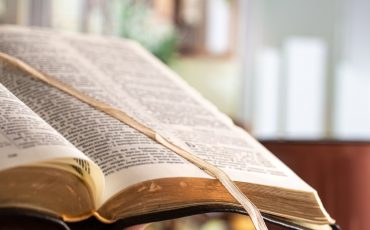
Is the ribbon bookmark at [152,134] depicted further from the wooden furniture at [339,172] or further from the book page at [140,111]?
the wooden furniture at [339,172]

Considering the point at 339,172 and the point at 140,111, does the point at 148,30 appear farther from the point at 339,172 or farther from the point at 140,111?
the point at 140,111

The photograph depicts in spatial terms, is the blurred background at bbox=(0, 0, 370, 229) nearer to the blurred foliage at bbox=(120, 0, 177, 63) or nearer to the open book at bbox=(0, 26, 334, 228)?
the blurred foliage at bbox=(120, 0, 177, 63)

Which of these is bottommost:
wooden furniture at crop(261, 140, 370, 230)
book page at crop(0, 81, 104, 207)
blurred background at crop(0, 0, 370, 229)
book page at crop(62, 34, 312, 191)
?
blurred background at crop(0, 0, 370, 229)

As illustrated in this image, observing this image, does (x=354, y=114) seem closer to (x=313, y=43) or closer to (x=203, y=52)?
(x=313, y=43)

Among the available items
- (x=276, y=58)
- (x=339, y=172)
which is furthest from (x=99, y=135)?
(x=276, y=58)

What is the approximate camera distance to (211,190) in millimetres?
432

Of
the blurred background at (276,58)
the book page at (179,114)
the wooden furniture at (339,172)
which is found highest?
the book page at (179,114)

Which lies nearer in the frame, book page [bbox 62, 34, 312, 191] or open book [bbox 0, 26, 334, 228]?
open book [bbox 0, 26, 334, 228]

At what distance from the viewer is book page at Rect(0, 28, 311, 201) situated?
1.42ft

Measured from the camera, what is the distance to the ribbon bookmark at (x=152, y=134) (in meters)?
0.41

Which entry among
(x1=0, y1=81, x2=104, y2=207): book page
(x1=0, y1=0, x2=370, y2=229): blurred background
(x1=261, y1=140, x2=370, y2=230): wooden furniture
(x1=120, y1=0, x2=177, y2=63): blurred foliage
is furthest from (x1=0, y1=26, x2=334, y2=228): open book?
(x1=0, y1=0, x2=370, y2=229): blurred background

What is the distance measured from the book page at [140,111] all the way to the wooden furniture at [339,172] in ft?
0.57

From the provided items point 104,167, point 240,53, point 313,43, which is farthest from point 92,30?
point 104,167

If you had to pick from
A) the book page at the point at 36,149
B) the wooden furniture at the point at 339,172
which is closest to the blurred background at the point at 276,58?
the wooden furniture at the point at 339,172
